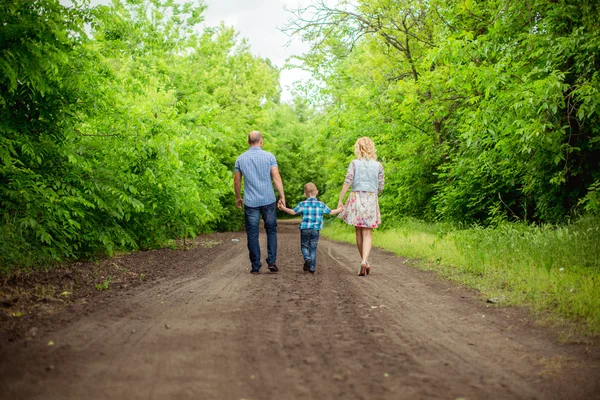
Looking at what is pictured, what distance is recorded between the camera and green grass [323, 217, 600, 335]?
507cm

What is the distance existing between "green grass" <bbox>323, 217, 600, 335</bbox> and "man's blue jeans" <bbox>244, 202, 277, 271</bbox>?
2.92m

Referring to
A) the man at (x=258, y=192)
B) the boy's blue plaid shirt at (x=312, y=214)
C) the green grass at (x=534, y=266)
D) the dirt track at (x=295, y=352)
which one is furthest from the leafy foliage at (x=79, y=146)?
the green grass at (x=534, y=266)

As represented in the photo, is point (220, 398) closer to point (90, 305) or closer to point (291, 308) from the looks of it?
point (291, 308)

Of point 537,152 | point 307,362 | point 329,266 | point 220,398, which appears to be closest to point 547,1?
point 537,152

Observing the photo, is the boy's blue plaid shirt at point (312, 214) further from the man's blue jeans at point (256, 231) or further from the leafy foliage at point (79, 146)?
the leafy foliage at point (79, 146)

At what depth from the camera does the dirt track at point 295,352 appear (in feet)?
9.51

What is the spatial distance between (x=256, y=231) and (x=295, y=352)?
4.45 m

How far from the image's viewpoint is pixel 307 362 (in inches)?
133

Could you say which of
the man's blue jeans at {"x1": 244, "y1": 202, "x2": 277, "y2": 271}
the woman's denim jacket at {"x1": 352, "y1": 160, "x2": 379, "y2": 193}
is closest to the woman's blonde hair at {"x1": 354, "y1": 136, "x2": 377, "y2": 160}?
the woman's denim jacket at {"x1": 352, "y1": 160, "x2": 379, "y2": 193}

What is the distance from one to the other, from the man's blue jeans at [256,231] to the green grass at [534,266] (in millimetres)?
2921

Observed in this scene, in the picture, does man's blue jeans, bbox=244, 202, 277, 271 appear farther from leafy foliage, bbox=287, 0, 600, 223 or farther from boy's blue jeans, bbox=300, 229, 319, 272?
leafy foliage, bbox=287, 0, 600, 223

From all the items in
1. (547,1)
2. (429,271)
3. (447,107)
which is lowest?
(429,271)

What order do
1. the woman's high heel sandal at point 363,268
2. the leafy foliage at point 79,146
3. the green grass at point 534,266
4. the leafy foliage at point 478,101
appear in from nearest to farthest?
the green grass at point 534,266, the leafy foliage at point 79,146, the woman's high heel sandal at point 363,268, the leafy foliage at point 478,101

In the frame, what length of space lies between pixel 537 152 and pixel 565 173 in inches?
28.3
